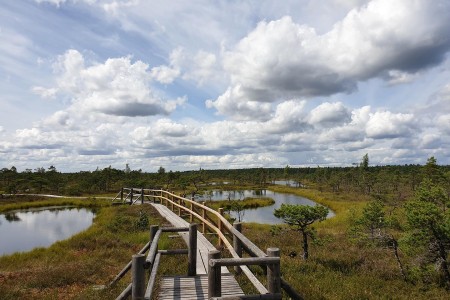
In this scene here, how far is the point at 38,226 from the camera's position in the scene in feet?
105

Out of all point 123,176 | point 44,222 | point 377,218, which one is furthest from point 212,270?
point 123,176

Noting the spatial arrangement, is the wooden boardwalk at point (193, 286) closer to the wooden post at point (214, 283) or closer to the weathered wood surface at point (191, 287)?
the weathered wood surface at point (191, 287)

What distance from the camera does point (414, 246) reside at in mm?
10820

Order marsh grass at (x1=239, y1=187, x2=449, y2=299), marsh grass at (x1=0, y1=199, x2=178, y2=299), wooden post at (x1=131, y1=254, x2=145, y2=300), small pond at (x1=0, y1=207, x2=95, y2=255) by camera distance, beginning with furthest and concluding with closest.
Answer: small pond at (x1=0, y1=207, x2=95, y2=255), marsh grass at (x1=0, y1=199, x2=178, y2=299), marsh grass at (x1=239, y1=187, x2=449, y2=299), wooden post at (x1=131, y1=254, x2=145, y2=300)

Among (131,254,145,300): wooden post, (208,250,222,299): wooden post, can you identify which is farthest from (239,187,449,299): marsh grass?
(131,254,145,300): wooden post

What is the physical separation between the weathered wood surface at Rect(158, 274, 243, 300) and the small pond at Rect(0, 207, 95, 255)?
1571 centimetres

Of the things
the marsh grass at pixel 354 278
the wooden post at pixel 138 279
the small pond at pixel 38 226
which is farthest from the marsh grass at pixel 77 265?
the small pond at pixel 38 226

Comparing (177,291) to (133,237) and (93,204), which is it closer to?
(133,237)

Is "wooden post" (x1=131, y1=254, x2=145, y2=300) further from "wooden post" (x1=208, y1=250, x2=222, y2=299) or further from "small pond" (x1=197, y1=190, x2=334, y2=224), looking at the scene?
"small pond" (x1=197, y1=190, x2=334, y2=224)

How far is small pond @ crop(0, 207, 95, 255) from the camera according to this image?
79.8 feet

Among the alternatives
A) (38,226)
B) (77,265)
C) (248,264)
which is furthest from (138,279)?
(38,226)

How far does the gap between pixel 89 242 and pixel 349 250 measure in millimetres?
13316

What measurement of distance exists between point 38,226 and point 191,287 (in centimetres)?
3044

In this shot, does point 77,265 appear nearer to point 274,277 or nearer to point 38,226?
point 274,277
